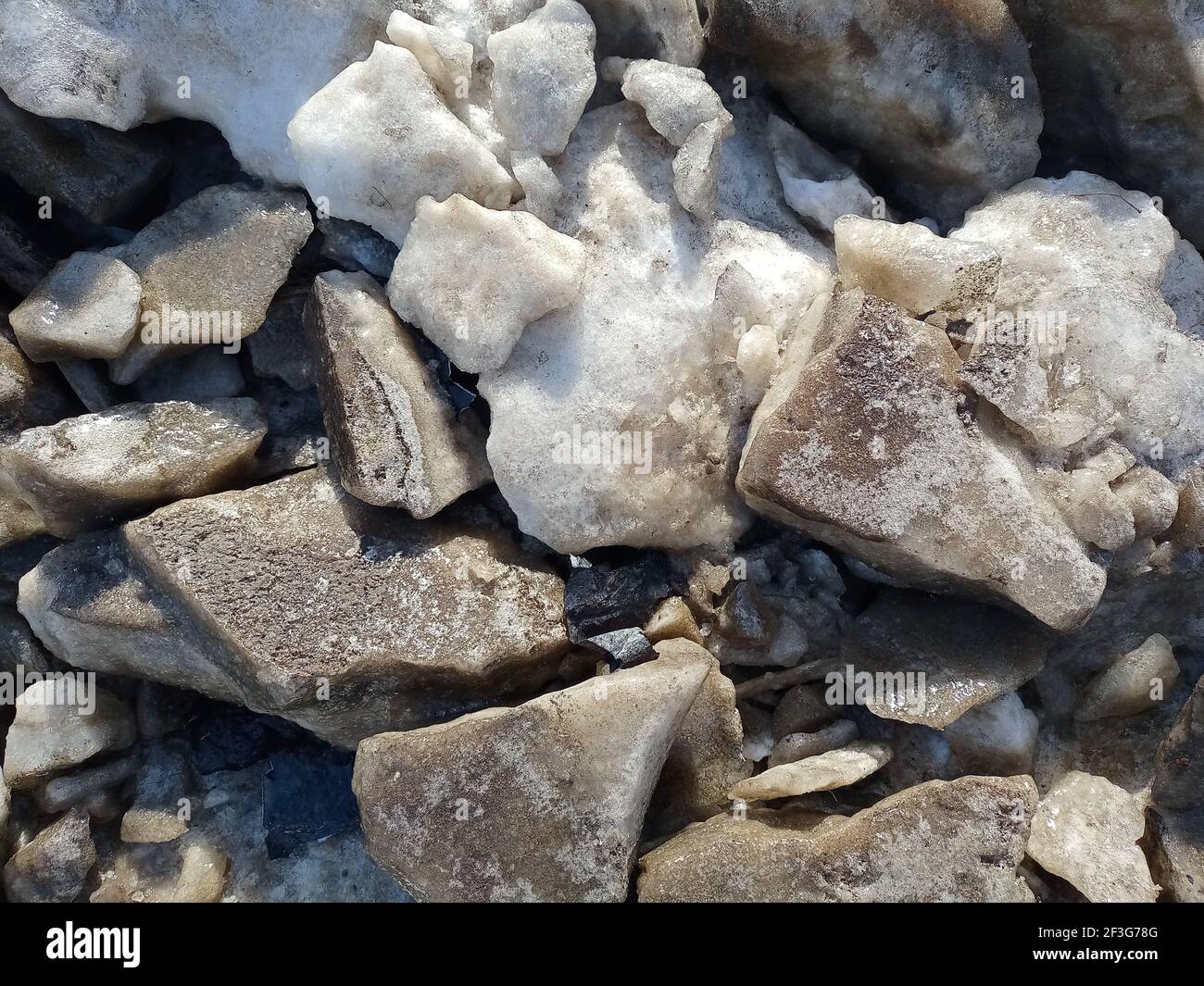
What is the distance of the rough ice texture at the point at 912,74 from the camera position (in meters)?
3.71

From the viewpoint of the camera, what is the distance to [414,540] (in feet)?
12.3

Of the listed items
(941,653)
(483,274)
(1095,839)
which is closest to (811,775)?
(941,653)

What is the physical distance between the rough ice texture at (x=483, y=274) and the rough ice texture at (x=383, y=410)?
235mm

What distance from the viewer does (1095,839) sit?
357 cm

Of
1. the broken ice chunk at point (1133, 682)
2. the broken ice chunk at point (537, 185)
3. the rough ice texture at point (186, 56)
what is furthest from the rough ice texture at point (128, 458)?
the broken ice chunk at point (1133, 682)

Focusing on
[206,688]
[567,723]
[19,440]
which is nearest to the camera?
[567,723]

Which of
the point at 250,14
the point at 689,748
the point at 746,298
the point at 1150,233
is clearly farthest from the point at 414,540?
the point at 1150,233

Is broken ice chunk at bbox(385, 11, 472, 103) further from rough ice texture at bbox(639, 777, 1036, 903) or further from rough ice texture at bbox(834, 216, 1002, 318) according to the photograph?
rough ice texture at bbox(639, 777, 1036, 903)

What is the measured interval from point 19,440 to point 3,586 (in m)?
0.87

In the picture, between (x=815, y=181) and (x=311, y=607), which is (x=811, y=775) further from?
(x=815, y=181)

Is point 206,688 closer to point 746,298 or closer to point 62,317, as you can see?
point 62,317

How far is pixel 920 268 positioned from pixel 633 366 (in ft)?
3.86

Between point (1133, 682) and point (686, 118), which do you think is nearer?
point (686, 118)

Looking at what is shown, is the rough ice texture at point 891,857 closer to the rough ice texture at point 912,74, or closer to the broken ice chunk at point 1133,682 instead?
the broken ice chunk at point 1133,682
